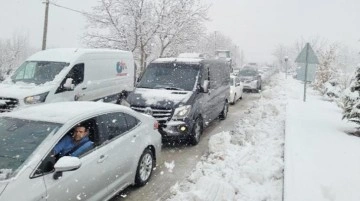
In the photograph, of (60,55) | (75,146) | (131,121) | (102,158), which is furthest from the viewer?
(60,55)

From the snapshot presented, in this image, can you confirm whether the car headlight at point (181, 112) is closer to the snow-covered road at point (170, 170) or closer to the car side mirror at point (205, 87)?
the snow-covered road at point (170, 170)

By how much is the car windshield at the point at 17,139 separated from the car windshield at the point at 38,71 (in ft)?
18.4

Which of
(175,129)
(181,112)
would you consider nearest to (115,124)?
(175,129)

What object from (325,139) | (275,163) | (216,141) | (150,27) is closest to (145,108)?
(216,141)

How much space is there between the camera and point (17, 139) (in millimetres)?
4859

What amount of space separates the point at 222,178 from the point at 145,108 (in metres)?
3.25

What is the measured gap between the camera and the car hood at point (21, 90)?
993 centimetres

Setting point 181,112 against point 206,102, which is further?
point 206,102

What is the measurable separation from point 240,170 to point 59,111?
11.0 feet

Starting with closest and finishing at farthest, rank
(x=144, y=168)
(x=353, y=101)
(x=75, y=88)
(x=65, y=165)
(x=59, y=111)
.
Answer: (x=65, y=165)
(x=59, y=111)
(x=144, y=168)
(x=353, y=101)
(x=75, y=88)

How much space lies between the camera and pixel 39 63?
453 inches

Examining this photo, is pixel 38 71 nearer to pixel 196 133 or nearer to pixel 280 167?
pixel 196 133

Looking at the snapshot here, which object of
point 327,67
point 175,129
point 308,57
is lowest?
point 175,129

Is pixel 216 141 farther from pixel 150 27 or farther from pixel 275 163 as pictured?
pixel 150 27
